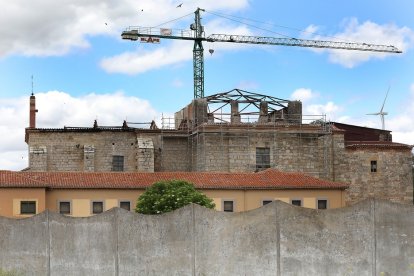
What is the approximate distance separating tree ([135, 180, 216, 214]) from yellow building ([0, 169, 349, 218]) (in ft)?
10.9

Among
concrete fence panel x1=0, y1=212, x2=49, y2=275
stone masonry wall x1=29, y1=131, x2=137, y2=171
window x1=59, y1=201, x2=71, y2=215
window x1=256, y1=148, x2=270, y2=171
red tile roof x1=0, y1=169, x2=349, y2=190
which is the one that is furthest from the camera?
stone masonry wall x1=29, y1=131, x2=137, y2=171

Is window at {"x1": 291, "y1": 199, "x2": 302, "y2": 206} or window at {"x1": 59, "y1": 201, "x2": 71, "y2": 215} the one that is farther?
window at {"x1": 291, "y1": 199, "x2": 302, "y2": 206}

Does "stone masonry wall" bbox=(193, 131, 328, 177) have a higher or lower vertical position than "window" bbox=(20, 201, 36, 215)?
higher

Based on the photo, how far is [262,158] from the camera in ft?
185

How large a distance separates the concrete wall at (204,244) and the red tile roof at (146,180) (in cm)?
2141

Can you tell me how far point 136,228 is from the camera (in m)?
21.2

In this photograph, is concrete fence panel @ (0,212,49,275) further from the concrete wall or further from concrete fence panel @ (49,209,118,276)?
concrete fence panel @ (49,209,118,276)

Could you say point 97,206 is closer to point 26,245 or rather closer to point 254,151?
point 254,151

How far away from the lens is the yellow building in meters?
42.2

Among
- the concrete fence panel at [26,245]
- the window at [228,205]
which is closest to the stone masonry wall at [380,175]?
the window at [228,205]

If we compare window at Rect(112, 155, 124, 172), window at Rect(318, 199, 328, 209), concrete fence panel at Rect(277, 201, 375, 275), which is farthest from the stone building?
concrete fence panel at Rect(277, 201, 375, 275)

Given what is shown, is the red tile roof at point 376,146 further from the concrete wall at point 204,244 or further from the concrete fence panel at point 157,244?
the concrete fence panel at point 157,244

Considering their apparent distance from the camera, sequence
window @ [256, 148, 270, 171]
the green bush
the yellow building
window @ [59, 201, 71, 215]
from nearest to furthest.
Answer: the green bush, the yellow building, window @ [59, 201, 71, 215], window @ [256, 148, 270, 171]


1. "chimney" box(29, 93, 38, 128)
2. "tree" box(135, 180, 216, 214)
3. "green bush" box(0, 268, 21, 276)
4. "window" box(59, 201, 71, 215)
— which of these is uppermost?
"chimney" box(29, 93, 38, 128)
